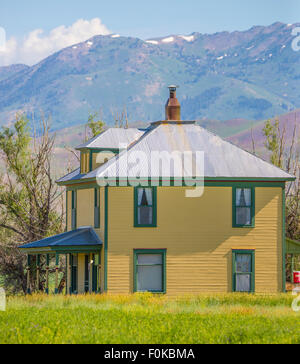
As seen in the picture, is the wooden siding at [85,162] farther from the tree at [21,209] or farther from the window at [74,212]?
the tree at [21,209]

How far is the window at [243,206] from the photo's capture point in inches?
1492

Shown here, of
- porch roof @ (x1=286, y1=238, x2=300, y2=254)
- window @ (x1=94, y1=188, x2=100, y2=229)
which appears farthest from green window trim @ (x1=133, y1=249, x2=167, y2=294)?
porch roof @ (x1=286, y1=238, x2=300, y2=254)

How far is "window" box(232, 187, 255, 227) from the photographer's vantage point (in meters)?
37.9

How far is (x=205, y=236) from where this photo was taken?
123 feet

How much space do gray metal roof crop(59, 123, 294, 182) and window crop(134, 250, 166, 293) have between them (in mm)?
3543

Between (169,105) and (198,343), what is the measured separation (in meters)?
21.8

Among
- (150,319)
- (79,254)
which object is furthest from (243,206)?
(150,319)

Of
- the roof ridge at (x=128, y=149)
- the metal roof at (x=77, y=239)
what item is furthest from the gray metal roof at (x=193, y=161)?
the metal roof at (x=77, y=239)

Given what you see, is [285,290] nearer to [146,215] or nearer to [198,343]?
[146,215]

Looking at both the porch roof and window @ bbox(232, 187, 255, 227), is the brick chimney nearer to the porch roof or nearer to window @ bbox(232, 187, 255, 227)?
window @ bbox(232, 187, 255, 227)

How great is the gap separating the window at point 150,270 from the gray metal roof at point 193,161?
139 inches

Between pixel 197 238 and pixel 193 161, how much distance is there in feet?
11.9

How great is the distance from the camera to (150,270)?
121 ft
